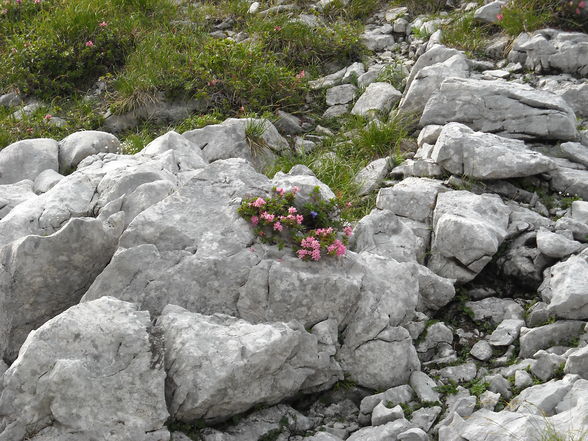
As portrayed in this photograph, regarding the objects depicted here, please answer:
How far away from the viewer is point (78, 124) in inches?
505

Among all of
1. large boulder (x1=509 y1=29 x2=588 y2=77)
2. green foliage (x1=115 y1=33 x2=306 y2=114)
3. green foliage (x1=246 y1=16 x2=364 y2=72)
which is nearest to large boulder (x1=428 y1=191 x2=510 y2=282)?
large boulder (x1=509 y1=29 x2=588 y2=77)

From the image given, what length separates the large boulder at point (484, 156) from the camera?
899 centimetres

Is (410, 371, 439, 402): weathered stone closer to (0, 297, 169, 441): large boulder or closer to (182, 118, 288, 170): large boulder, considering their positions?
(0, 297, 169, 441): large boulder

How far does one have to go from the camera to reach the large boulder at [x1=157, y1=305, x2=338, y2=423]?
19.0 feet

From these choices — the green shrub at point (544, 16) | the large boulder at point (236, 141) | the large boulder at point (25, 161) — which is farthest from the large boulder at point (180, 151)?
the green shrub at point (544, 16)

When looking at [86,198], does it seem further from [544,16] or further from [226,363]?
[544,16]

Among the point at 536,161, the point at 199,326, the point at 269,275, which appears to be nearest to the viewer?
the point at 199,326

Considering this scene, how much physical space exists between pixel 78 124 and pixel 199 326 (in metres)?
7.94

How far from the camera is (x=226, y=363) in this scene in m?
5.84

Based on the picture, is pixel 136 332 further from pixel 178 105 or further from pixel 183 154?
pixel 178 105

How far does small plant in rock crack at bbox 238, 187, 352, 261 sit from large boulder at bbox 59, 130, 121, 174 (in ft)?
16.0

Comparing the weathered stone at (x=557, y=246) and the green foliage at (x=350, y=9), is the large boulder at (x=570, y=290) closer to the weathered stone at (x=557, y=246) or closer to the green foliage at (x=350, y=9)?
the weathered stone at (x=557, y=246)

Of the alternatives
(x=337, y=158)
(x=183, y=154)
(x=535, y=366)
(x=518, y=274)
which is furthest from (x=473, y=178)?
(x=183, y=154)

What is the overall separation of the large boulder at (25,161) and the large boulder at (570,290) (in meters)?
7.71
